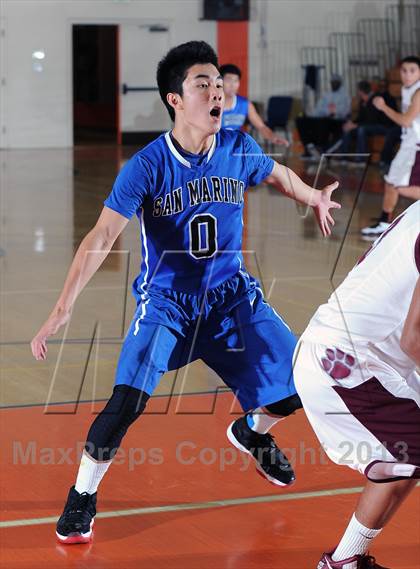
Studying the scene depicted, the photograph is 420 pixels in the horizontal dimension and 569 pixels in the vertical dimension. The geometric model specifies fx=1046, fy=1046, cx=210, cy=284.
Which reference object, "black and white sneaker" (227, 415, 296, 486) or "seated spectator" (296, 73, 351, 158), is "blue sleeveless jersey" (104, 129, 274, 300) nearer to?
"black and white sneaker" (227, 415, 296, 486)

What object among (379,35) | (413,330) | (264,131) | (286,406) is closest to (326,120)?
(379,35)

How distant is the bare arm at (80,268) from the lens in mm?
3656

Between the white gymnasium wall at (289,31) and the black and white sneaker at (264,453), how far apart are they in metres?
18.8

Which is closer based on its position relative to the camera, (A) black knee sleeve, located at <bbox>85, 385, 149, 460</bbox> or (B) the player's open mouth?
(A) black knee sleeve, located at <bbox>85, 385, 149, 460</bbox>

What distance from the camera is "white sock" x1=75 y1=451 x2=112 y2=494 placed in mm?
3793

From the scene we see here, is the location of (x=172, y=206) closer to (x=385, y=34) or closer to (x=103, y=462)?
(x=103, y=462)

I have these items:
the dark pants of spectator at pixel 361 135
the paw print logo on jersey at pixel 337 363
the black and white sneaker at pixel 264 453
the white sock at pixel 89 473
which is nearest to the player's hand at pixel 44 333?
the white sock at pixel 89 473

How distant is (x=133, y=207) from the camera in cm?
382

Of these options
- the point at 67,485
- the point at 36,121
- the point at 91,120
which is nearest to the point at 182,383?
the point at 67,485

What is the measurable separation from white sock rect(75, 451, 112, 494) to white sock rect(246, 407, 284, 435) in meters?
0.81

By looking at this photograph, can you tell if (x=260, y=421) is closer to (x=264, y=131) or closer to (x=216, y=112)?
(x=216, y=112)

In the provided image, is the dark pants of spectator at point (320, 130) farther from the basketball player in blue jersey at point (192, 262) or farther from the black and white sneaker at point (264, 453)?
the basketball player in blue jersey at point (192, 262)

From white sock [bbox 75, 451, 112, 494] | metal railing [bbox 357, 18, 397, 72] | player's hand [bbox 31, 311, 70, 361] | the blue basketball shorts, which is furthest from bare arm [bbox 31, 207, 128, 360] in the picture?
metal railing [bbox 357, 18, 397, 72]

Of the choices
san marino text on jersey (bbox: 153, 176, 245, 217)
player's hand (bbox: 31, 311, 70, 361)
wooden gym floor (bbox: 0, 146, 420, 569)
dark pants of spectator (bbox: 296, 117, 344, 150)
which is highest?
san marino text on jersey (bbox: 153, 176, 245, 217)
